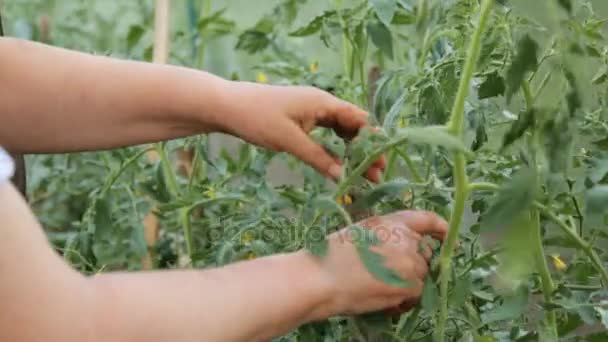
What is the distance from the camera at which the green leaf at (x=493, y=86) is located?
0.79 metres

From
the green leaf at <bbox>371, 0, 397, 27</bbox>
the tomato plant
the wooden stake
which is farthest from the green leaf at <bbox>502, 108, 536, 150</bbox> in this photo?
the wooden stake

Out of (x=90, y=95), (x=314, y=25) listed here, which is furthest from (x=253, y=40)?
(x=90, y=95)

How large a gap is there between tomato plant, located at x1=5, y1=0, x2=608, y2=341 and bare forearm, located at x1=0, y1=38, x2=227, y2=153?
4.5 inches

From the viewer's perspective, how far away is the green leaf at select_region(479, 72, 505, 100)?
31.1 inches

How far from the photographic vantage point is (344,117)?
846 mm

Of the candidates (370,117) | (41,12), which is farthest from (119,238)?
(41,12)

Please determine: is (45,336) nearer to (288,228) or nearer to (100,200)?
(288,228)

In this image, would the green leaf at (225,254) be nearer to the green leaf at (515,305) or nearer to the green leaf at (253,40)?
the green leaf at (515,305)

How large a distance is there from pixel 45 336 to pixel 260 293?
139 millimetres

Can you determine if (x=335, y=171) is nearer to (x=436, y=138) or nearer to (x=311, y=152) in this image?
(x=311, y=152)

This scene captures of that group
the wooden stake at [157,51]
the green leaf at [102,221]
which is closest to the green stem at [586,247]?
the green leaf at [102,221]

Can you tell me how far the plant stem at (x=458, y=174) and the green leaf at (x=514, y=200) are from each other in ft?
0.31

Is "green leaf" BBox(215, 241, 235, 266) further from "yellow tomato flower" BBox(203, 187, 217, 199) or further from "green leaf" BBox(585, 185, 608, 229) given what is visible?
"green leaf" BBox(585, 185, 608, 229)

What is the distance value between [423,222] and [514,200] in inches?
7.3
